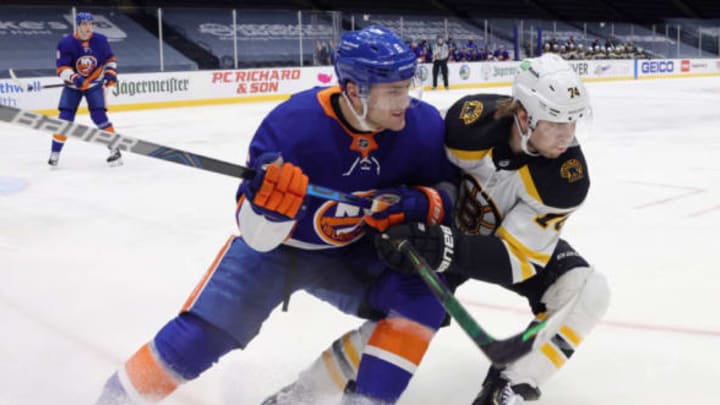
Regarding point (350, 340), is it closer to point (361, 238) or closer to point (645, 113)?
point (361, 238)

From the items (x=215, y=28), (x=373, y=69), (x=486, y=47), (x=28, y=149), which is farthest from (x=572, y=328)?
(x=486, y=47)

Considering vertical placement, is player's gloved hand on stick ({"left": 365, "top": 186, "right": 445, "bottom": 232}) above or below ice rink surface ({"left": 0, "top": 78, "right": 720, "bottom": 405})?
above

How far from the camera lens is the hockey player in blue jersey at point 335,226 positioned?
1546mm

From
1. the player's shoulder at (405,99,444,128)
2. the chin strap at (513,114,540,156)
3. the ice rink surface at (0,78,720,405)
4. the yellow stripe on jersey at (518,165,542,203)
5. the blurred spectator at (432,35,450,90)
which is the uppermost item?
the player's shoulder at (405,99,444,128)

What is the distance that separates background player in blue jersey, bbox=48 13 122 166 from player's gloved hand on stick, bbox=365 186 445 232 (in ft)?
13.7

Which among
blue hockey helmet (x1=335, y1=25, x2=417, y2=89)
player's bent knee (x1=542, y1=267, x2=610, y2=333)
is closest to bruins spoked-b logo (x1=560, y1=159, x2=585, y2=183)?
player's bent knee (x1=542, y1=267, x2=610, y2=333)

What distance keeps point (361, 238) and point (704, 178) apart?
12.2 ft

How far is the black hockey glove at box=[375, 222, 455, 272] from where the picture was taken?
1.53 metres

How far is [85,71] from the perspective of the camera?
5.57m

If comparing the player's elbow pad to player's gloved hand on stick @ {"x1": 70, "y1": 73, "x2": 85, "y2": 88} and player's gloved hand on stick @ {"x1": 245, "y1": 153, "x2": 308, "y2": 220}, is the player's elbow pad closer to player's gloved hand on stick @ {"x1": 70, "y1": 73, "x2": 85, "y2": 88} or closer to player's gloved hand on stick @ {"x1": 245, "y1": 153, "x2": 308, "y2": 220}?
player's gloved hand on stick @ {"x1": 245, "y1": 153, "x2": 308, "y2": 220}

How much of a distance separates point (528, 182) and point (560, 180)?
0.06m

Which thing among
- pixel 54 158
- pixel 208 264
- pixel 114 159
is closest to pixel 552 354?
pixel 208 264

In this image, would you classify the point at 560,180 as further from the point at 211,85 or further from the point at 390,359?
the point at 211,85

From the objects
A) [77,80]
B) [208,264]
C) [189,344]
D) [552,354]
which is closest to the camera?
[189,344]
